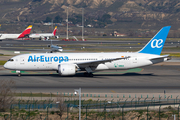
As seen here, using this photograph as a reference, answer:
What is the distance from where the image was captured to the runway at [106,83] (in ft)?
124

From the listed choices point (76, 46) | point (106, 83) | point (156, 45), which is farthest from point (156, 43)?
point (76, 46)

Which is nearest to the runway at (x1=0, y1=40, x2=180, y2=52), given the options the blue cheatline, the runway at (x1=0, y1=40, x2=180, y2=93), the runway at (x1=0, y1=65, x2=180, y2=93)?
the blue cheatline

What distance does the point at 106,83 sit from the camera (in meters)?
42.9

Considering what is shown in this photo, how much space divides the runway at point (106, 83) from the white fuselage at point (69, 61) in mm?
1882

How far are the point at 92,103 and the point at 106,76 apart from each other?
21.7 metres

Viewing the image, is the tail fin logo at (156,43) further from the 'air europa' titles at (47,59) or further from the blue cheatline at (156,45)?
the 'air europa' titles at (47,59)

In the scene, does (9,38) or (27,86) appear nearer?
(27,86)

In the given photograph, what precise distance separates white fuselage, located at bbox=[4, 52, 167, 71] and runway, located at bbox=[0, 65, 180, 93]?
74.1 inches

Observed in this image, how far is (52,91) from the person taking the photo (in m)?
36.5

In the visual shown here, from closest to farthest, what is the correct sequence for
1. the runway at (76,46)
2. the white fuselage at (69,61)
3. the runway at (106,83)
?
the runway at (106,83)
the white fuselage at (69,61)
the runway at (76,46)

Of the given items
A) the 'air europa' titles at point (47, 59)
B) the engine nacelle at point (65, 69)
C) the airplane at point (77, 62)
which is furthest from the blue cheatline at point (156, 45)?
the 'air europa' titles at point (47, 59)

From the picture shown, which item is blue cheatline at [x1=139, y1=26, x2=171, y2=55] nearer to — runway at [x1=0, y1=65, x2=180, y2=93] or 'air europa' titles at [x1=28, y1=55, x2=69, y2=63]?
runway at [x1=0, y1=65, x2=180, y2=93]

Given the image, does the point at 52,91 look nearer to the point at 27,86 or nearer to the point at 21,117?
the point at 27,86

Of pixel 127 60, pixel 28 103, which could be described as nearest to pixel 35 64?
pixel 127 60
